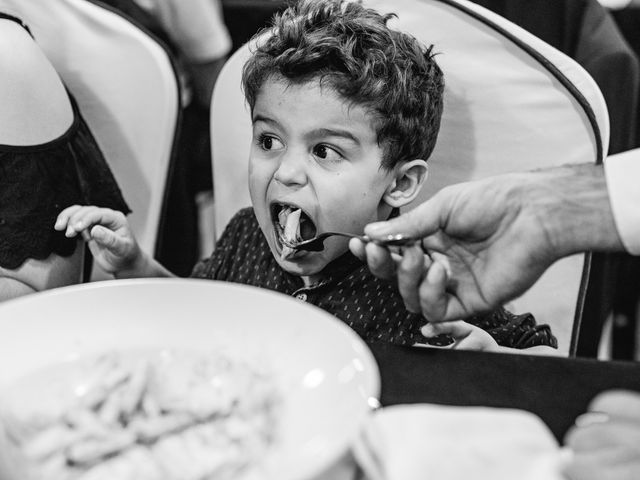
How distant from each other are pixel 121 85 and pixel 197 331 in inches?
29.8

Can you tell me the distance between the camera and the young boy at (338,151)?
3.74ft

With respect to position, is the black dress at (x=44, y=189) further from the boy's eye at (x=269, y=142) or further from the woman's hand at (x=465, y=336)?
the woman's hand at (x=465, y=336)

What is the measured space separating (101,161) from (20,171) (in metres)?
0.16

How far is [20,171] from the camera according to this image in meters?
1.22

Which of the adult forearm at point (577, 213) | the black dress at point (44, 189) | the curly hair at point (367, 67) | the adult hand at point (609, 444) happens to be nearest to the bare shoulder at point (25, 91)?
the black dress at point (44, 189)

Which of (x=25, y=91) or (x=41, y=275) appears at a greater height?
(x=25, y=91)

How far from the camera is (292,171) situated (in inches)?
44.6

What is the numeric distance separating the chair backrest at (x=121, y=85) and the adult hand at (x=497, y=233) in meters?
0.60

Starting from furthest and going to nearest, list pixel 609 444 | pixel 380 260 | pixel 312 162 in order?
pixel 312 162, pixel 380 260, pixel 609 444

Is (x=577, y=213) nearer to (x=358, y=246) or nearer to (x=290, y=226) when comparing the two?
(x=358, y=246)

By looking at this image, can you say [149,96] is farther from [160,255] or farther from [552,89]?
[552,89]

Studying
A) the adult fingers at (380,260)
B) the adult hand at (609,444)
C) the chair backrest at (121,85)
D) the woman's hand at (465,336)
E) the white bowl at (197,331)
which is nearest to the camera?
the adult hand at (609,444)

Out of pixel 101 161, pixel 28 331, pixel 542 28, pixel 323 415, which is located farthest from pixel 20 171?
pixel 542 28

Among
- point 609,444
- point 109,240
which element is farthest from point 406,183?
point 609,444
